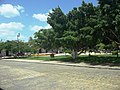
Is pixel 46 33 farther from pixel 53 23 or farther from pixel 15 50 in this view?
pixel 15 50

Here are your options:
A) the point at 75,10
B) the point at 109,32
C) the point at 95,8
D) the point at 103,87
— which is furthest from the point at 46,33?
the point at 103,87

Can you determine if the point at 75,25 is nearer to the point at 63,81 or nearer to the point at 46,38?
the point at 46,38

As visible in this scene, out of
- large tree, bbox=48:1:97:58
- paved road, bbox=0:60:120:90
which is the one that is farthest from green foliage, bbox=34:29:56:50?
paved road, bbox=0:60:120:90

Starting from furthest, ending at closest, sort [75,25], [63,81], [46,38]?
[46,38] < [75,25] < [63,81]

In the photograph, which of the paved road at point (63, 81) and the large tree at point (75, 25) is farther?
the large tree at point (75, 25)

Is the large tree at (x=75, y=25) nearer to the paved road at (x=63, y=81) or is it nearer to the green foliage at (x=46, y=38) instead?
the green foliage at (x=46, y=38)

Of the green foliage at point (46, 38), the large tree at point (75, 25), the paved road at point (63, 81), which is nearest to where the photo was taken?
the paved road at point (63, 81)

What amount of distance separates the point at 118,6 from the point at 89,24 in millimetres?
5431

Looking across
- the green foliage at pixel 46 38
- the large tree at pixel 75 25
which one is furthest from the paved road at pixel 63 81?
the green foliage at pixel 46 38

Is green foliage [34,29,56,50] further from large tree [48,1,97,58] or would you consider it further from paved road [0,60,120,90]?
paved road [0,60,120,90]

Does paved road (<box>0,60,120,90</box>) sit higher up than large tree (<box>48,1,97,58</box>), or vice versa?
large tree (<box>48,1,97,58</box>)

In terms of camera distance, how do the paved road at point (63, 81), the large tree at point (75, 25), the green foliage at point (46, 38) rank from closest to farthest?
the paved road at point (63, 81), the large tree at point (75, 25), the green foliage at point (46, 38)

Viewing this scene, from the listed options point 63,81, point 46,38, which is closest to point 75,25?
point 46,38

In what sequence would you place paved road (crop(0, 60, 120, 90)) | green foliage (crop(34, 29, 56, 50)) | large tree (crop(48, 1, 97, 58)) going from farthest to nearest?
green foliage (crop(34, 29, 56, 50)) < large tree (crop(48, 1, 97, 58)) < paved road (crop(0, 60, 120, 90))
